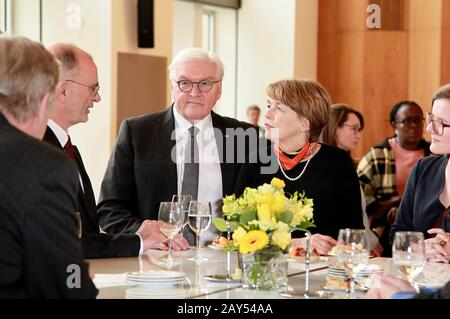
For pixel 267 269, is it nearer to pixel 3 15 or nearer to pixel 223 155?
pixel 223 155

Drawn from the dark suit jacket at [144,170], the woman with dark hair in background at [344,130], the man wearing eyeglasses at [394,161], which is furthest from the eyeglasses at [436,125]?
the man wearing eyeglasses at [394,161]

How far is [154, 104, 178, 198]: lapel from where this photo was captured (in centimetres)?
424

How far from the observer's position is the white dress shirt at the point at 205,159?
13.9 feet

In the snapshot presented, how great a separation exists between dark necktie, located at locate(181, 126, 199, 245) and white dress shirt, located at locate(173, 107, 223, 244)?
0.05ft

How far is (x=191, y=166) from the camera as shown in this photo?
4254 mm

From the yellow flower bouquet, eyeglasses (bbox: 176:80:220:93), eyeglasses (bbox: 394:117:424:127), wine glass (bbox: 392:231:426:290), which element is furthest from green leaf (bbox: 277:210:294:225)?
eyeglasses (bbox: 394:117:424:127)

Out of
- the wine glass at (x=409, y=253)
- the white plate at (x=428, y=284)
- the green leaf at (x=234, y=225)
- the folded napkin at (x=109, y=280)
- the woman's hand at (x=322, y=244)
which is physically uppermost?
the green leaf at (x=234, y=225)

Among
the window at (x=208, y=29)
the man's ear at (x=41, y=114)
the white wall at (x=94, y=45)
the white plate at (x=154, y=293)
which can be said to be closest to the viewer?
the man's ear at (x=41, y=114)

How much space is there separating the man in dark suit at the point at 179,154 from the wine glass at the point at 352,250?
1.51 m

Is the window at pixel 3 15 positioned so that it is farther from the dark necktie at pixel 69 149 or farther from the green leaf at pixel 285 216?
the green leaf at pixel 285 216

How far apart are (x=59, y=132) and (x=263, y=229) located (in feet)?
3.75

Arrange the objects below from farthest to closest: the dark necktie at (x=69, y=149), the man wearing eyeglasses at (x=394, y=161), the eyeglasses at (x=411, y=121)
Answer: the eyeglasses at (x=411, y=121) → the man wearing eyeglasses at (x=394, y=161) → the dark necktie at (x=69, y=149)

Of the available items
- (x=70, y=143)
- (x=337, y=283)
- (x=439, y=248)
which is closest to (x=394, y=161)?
(x=439, y=248)

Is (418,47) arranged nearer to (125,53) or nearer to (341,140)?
(125,53)
